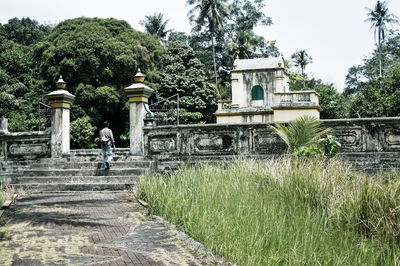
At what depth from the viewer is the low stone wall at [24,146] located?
12781 millimetres

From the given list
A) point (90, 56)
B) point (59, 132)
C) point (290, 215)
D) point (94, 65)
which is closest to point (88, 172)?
point (59, 132)

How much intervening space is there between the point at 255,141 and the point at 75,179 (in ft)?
15.7

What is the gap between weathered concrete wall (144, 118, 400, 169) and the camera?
1057cm

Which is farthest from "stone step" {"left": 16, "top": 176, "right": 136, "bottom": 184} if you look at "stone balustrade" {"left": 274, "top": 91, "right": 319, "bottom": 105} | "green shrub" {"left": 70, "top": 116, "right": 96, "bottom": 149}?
"stone balustrade" {"left": 274, "top": 91, "right": 319, "bottom": 105}

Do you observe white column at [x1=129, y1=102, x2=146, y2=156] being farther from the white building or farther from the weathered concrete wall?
the white building

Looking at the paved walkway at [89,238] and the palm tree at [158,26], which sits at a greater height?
the palm tree at [158,26]

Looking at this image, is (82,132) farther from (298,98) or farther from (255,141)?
(255,141)

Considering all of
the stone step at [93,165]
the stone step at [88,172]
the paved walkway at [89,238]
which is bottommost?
the paved walkway at [89,238]

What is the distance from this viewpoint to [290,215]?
18.0 feet

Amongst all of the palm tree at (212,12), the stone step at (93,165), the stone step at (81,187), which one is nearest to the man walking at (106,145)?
the stone step at (93,165)

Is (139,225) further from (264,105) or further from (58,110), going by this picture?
(264,105)

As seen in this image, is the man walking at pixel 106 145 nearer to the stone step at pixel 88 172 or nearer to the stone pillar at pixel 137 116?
Answer: the stone step at pixel 88 172

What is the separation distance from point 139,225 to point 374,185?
328cm

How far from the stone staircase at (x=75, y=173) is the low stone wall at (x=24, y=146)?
0.70 ft
